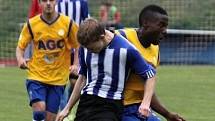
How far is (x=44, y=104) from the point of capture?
29.4 ft

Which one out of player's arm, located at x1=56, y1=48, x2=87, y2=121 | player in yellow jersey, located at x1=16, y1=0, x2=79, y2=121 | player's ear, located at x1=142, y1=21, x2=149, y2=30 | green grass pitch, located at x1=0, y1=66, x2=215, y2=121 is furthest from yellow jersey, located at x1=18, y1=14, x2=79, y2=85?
player's ear, located at x1=142, y1=21, x2=149, y2=30

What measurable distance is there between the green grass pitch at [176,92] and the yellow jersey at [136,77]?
465 centimetres

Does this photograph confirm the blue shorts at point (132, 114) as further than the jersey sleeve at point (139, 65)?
Yes

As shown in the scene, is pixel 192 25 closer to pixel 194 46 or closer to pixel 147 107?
pixel 194 46

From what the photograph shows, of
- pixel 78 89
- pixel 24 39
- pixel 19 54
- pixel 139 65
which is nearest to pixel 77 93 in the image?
pixel 78 89

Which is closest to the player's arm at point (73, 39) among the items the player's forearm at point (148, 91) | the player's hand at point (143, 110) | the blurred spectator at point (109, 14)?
the player's forearm at point (148, 91)

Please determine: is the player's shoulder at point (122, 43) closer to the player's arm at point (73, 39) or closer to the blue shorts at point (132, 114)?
the blue shorts at point (132, 114)

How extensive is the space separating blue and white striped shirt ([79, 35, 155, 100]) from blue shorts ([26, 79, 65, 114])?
253cm

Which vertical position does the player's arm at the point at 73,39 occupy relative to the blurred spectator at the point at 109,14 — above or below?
above

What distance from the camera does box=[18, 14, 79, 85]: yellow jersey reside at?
9.05 metres

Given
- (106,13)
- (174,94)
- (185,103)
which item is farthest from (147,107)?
(106,13)

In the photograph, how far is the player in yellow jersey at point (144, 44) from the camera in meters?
6.65

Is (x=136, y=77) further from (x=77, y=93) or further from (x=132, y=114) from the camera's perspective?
(x=77, y=93)

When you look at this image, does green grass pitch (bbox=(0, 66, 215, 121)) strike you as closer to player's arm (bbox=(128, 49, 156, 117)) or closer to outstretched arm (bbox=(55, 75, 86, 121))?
outstretched arm (bbox=(55, 75, 86, 121))
